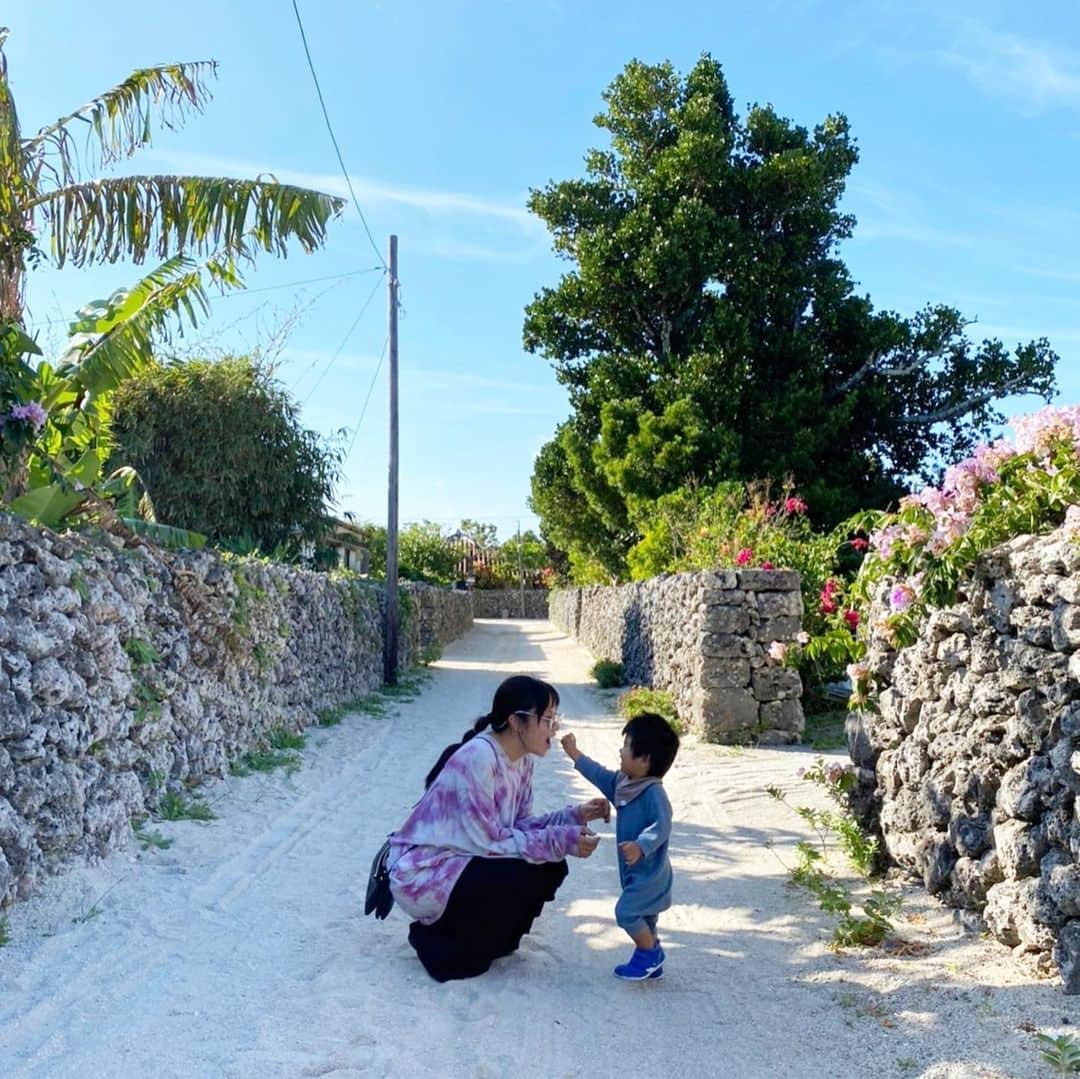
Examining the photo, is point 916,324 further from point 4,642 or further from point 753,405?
point 4,642

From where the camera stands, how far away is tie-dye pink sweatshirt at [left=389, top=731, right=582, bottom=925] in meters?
4.24

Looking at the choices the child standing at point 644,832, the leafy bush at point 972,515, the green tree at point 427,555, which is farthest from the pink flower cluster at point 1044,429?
the green tree at point 427,555

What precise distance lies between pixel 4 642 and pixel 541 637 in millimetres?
31834

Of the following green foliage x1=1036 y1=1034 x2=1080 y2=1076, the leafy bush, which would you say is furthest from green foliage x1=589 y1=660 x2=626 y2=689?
green foliage x1=1036 y1=1034 x2=1080 y2=1076

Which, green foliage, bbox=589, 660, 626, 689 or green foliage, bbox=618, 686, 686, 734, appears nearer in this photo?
green foliage, bbox=618, 686, 686, 734

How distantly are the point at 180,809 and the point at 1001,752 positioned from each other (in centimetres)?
505

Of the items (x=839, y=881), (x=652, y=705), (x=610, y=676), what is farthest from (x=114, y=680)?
(x=610, y=676)

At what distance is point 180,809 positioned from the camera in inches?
261

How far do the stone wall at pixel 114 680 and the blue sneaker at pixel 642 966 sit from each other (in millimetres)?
2813

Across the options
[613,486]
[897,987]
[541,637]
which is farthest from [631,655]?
[541,637]

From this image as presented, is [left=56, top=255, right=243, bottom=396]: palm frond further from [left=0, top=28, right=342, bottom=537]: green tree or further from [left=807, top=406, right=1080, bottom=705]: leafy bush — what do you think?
[left=807, top=406, right=1080, bottom=705]: leafy bush

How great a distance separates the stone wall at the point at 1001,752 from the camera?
3811 mm

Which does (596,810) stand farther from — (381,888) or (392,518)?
(392,518)

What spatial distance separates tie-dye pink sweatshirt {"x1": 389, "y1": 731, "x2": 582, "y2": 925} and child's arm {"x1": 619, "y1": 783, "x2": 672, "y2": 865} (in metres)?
0.29
